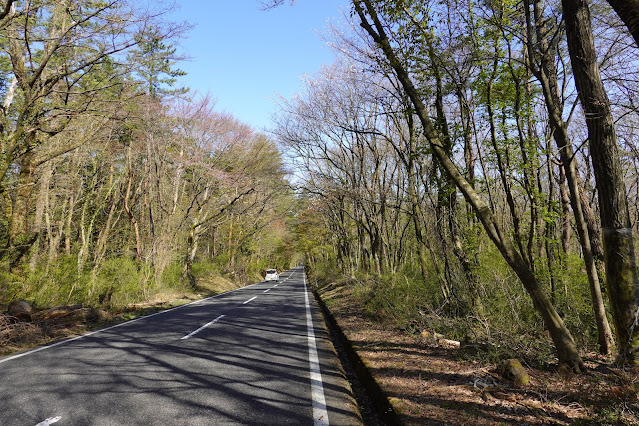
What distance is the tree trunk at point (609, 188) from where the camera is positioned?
134 inches

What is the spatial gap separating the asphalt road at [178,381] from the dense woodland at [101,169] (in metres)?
4.58

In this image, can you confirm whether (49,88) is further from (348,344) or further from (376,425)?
(376,425)

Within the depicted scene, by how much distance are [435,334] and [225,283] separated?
2098 centimetres

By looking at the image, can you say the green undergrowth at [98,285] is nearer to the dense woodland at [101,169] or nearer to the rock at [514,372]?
the dense woodland at [101,169]

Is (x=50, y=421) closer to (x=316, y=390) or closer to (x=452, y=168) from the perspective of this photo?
(x=316, y=390)

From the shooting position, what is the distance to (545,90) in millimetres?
→ 4645

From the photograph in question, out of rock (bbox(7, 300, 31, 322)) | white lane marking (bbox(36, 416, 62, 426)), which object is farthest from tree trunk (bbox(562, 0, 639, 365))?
rock (bbox(7, 300, 31, 322))

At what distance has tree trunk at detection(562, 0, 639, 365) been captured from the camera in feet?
11.2

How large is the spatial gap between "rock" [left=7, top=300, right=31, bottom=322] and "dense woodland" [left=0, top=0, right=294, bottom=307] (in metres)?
0.85

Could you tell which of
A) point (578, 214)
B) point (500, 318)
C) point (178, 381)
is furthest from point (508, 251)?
point (178, 381)

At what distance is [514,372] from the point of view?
3.79 meters

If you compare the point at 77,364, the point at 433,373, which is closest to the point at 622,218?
the point at 433,373

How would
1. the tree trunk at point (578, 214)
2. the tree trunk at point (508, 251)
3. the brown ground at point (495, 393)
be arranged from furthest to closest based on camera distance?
the tree trunk at point (578, 214)
the tree trunk at point (508, 251)
the brown ground at point (495, 393)

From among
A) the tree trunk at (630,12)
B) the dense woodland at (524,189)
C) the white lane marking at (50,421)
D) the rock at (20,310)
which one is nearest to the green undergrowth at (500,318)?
the dense woodland at (524,189)
